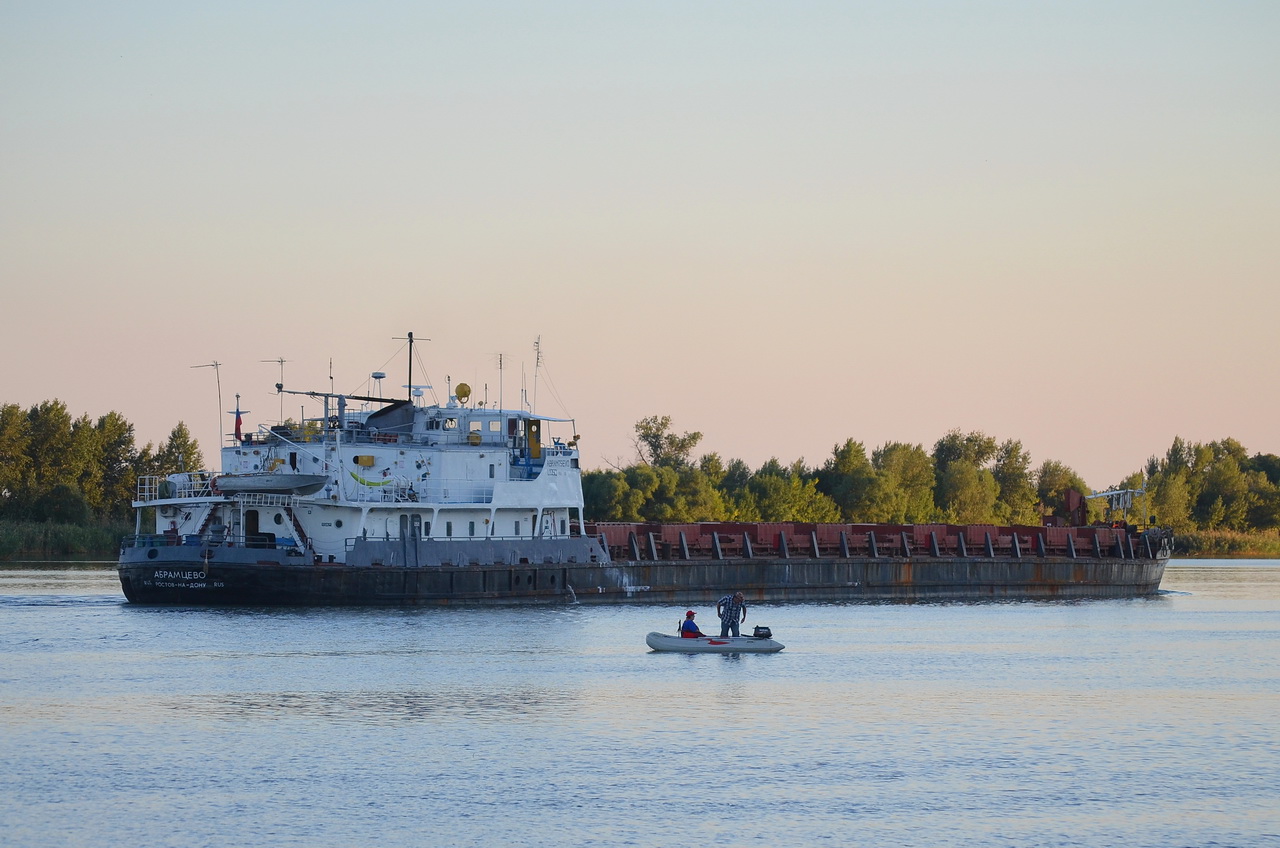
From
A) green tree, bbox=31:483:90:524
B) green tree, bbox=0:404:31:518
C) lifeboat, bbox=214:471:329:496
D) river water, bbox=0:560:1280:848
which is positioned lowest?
river water, bbox=0:560:1280:848

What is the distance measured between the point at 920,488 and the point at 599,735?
9745 centimetres

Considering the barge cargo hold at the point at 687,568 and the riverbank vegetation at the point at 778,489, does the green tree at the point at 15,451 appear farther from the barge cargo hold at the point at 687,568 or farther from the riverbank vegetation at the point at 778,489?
the barge cargo hold at the point at 687,568

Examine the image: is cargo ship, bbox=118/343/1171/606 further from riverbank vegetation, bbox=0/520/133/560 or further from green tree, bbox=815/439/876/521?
green tree, bbox=815/439/876/521

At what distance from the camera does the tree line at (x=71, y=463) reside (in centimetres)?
9838

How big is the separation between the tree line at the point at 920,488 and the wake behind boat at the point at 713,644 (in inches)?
1763

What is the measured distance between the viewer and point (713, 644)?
42.1m

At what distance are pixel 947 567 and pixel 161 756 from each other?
154 feet

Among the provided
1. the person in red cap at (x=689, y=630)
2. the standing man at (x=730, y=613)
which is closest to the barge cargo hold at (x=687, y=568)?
the person in red cap at (x=689, y=630)

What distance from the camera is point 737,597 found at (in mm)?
43094

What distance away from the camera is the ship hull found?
4844 cm

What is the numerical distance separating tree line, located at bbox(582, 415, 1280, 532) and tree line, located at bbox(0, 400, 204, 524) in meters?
31.3

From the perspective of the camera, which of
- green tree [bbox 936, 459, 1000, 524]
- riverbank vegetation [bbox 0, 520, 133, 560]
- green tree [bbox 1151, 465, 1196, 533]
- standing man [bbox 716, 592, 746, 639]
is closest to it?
standing man [bbox 716, 592, 746, 639]

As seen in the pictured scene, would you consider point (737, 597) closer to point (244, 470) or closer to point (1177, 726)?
point (1177, 726)

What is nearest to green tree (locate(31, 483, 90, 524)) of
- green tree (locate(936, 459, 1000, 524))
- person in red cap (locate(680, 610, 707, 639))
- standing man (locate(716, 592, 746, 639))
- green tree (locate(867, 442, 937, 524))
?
green tree (locate(867, 442, 937, 524))
